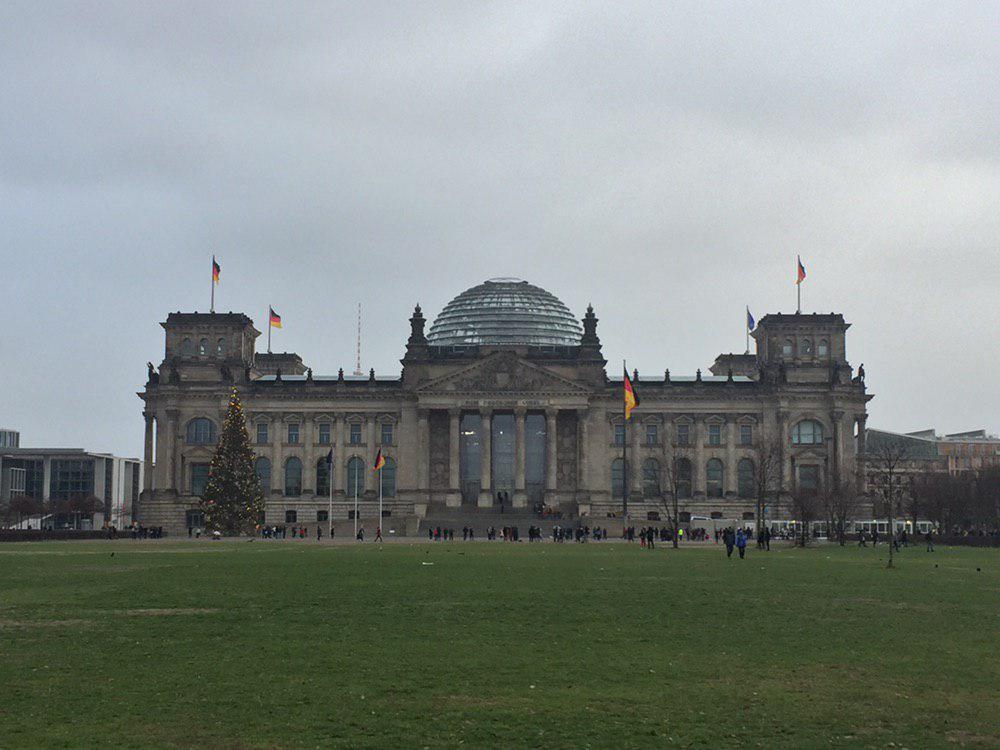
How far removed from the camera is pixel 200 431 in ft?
505

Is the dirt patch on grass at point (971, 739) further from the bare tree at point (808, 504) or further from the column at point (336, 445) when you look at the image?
the column at point (336, 445)

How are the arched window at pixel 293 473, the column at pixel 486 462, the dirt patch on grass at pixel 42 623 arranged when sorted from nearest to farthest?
the dirt patch on grass at pixel 42 623
the column at pixel 486 462
the arched window at pixel 293 473

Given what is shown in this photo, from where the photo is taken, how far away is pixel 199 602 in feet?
112

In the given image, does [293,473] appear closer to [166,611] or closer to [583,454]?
[583,454]

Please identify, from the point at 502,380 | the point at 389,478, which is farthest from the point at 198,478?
the point at 502,380

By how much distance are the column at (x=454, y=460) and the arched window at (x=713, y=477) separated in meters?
28.8

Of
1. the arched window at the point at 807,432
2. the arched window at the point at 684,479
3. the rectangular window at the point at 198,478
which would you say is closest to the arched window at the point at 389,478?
the rectangular window at the point at 198,478

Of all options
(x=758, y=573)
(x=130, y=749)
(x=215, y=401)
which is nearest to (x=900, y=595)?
(x=758, y=573)

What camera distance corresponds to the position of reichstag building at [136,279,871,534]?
150 meters

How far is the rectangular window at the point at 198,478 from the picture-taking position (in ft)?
500

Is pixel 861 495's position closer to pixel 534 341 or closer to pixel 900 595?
pixel 534 341

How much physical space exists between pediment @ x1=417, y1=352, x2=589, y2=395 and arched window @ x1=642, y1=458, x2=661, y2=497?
12.0 meters

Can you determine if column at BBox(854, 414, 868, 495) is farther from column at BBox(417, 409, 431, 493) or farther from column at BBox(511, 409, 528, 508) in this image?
column at BBox(417, 409, 431, 493)

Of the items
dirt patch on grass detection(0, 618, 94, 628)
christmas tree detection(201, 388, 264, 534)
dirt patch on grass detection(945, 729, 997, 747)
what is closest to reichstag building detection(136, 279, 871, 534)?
christmas tree detection(201, 388, 264, 534)
